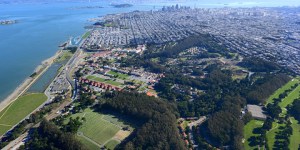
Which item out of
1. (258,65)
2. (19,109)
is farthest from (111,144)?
(258,65)

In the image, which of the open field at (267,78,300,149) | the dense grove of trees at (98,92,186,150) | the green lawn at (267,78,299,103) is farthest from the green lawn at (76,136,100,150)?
the green lawn at (267,78,299,103)

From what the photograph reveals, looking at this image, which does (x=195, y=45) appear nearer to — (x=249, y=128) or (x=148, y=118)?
(x=249, y=128)

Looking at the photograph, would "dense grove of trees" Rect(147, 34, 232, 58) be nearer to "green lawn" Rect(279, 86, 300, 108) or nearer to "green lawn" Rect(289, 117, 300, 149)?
"green lawn" Rect(279, 86, 300, 108)

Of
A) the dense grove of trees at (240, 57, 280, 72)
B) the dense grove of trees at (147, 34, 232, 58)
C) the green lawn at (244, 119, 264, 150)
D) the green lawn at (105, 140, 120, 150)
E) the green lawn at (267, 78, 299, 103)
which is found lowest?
the green lawn at (105, 140, 120, 150)

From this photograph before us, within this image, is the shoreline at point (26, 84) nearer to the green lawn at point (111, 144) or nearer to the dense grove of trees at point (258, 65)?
the green lawn at point (111, 144)

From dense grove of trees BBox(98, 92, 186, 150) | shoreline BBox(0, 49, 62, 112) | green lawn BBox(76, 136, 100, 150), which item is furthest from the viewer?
shoreline BBox(0, 49, 62, 112)

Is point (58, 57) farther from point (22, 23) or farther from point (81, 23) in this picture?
point (22, 23)
